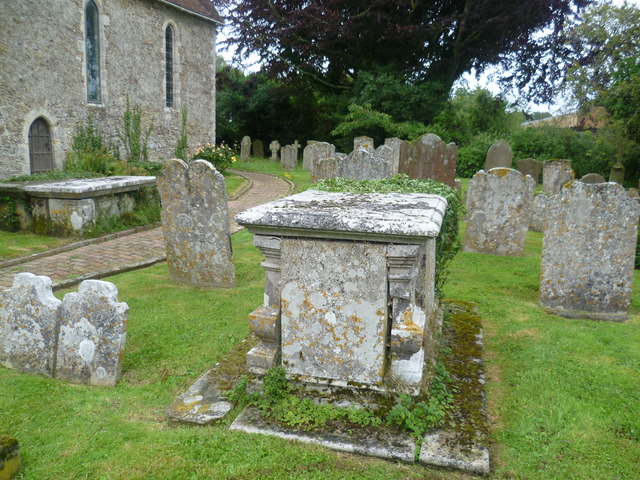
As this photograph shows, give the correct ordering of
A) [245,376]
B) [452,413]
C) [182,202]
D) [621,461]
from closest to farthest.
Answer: [621,461] → [452,413] → [245,376] → [182,202]

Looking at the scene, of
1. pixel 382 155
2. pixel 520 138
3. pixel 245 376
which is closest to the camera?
pixel 245 376

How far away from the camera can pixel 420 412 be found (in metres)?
3.45

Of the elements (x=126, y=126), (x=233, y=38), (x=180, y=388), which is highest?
(x=233, y=38)

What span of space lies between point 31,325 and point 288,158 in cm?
2145

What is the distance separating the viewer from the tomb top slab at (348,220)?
3375 mm

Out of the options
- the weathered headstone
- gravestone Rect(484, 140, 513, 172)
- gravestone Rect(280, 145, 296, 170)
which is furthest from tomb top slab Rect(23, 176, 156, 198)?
gravestone Rect(280, 145, 296, 170)

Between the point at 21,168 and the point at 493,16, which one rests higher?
the point at 493,16

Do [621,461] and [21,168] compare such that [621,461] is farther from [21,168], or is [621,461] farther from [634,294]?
[21,168]

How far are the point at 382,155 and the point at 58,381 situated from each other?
11.0 m

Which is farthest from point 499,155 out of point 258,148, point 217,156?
point 258,148

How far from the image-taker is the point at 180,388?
407 centimetres

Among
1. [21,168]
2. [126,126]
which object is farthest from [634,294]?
[126,126]

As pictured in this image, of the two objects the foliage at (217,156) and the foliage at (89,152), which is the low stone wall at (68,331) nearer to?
the foliage at (89,152)

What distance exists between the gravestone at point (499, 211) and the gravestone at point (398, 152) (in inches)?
89.3
